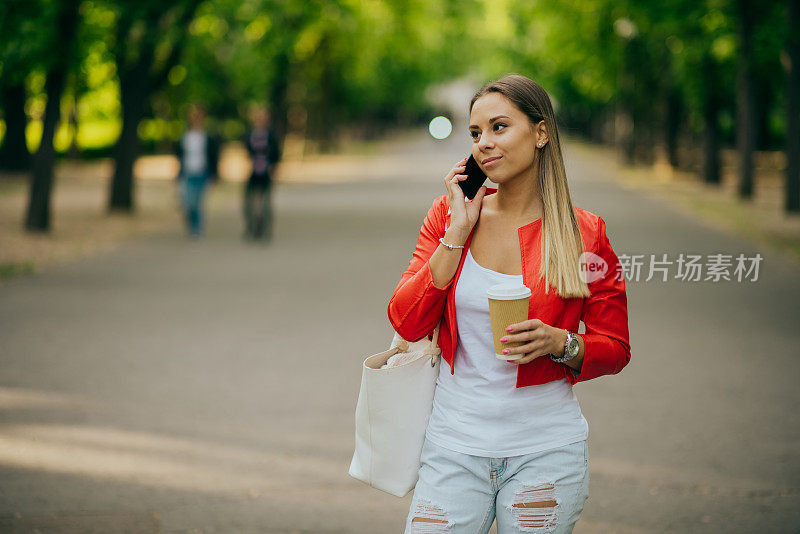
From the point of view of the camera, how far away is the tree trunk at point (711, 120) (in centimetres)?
2858

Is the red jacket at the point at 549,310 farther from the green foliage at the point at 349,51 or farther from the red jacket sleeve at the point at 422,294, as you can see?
the green foliage at the point at 349,51

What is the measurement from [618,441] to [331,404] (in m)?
1.92

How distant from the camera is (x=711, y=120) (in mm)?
29641

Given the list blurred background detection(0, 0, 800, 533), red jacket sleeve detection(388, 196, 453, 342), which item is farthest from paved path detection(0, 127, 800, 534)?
red jacket sleeve detection(388, 196, 453, 342)

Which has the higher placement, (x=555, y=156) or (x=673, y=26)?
(x=673, y=26)

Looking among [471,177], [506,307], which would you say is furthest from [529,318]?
[471,177]

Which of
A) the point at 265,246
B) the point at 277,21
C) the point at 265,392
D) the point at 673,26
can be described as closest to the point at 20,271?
the point at 265,246

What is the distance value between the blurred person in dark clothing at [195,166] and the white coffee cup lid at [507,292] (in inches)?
588

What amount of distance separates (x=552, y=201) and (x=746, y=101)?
74.2 feet

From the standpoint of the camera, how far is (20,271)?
12.8m

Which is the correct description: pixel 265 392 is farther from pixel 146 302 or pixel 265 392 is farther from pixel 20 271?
pixel 20 271

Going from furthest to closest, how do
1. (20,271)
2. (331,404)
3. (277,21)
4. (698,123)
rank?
(698,123) < (277,21) < (20,271) < (331,404)

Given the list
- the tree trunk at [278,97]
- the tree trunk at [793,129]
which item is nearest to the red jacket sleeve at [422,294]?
the tree trunk at [793,129]

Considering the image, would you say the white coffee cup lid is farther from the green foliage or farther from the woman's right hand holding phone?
the green foliage
